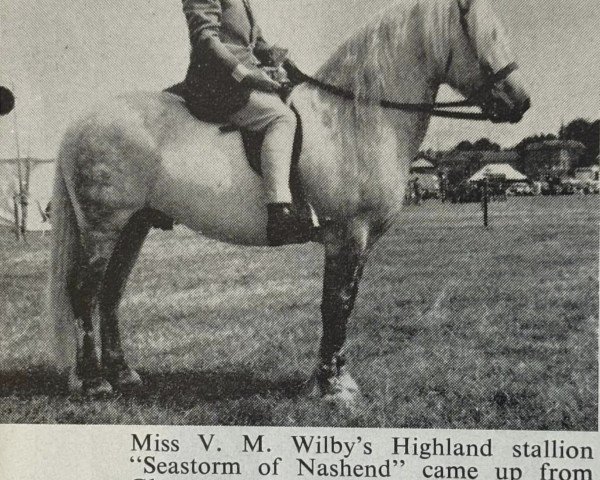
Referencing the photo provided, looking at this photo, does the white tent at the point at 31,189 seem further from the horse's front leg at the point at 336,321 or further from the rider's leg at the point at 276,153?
the horse's front leg at the point at 336,321

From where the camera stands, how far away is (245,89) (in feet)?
6.77

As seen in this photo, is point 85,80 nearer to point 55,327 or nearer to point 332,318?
point 55,327

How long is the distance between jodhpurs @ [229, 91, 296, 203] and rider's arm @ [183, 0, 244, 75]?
0.12m

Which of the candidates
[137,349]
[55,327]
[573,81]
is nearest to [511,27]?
[573,81]

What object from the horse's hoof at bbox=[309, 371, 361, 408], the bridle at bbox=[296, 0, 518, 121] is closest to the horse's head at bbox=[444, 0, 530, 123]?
the bridle at bbox=[296, 0, 518, 121]

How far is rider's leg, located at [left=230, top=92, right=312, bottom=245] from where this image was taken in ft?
6.58

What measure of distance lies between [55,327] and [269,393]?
0.61 metres

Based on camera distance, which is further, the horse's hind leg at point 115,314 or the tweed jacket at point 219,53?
the horse's hind leg at point 115,314

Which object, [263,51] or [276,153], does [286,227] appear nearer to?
[276,153]

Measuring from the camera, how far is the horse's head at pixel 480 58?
2037 millimetres

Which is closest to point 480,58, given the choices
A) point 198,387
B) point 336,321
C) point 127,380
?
point 336,321

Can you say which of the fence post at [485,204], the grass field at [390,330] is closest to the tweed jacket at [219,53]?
the grass field at [390,330]

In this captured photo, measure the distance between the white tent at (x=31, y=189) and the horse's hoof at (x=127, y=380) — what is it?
0.46m

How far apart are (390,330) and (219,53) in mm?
860
